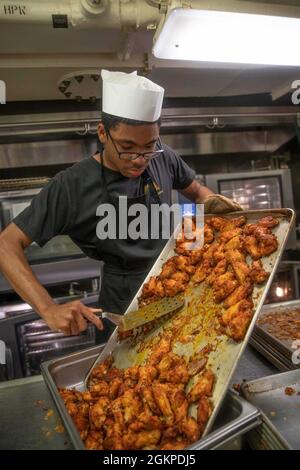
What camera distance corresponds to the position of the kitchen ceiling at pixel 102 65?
2.63 meters

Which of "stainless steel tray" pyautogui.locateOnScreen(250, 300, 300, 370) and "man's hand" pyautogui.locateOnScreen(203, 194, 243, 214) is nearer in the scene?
"stainless steel tray" pyautogui.locateOnScreen(250, 300, 300, 370)

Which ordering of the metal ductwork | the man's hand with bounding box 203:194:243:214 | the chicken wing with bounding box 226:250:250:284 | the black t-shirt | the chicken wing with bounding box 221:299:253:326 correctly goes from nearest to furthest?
the chicken wing with bounding box 221:299:253:326 → the chicken wing with bounding box 226:250:250:284 → the man's hand with bounding box 203:194:243:214 → the black t-shirt → the metal ductwork

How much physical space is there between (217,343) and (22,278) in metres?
0.98

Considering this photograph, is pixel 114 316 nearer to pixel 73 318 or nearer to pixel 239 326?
pixel 73 318

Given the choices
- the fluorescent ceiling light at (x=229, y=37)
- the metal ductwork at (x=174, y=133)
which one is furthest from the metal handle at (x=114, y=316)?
the metal ductwork at (x=174, y=133)

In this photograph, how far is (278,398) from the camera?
4.49 ft

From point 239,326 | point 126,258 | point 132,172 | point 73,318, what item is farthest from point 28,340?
point 239,326

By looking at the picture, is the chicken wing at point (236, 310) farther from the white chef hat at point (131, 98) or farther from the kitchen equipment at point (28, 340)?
the kitchen equipment at point (28, 340)

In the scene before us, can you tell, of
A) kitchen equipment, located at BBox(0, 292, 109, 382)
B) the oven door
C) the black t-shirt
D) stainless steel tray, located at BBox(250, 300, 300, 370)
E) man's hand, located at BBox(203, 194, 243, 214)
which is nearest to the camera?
stainless steel tray, located at BBox(250, 300, 300, 370)

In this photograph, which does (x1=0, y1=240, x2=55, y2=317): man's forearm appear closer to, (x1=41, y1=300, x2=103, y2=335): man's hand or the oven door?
(x1=41, y1=300, x2=103, y2=335): man's hand

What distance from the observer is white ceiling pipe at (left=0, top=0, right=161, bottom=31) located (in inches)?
83.2

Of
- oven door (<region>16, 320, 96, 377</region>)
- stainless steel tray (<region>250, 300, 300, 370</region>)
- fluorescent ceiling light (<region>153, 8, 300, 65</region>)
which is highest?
fluorescent ceiling light (<region>153, 8, 300, 65</region>)

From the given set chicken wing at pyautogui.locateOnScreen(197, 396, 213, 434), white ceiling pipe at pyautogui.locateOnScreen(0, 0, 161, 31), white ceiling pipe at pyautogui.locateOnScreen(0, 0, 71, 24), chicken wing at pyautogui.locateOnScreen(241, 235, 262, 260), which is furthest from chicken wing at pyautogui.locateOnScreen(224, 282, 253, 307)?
white ceiling pipe at pyautogui.locateOnScreen(0, 0, 71, 24)

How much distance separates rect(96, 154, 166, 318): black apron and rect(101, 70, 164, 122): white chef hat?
0.37 m
